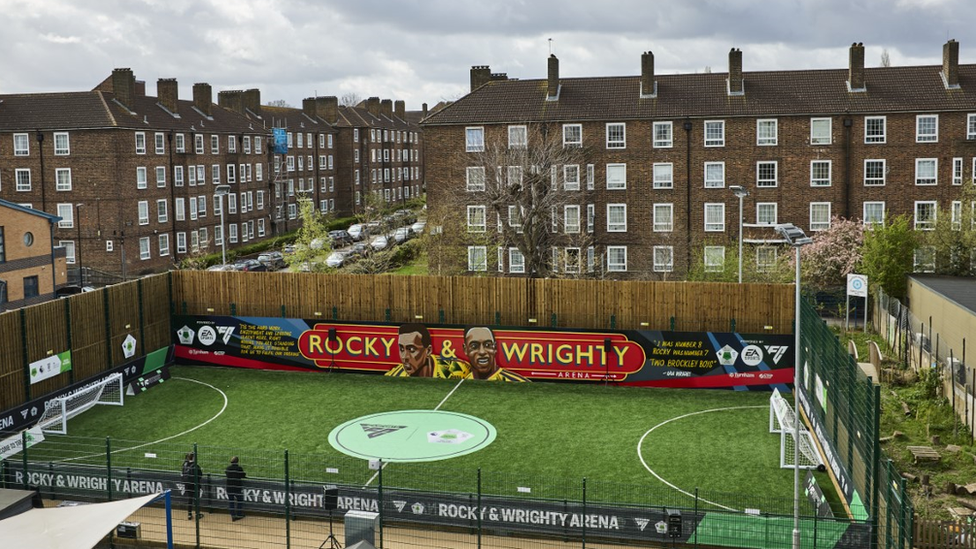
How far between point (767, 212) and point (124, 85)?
143 feet

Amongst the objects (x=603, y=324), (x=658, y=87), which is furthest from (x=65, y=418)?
(x=658, y=87)

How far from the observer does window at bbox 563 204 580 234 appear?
188 ft

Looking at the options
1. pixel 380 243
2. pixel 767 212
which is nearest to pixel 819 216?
pixel 767 212

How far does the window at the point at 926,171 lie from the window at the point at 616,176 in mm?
16412

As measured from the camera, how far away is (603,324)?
3678 centimetres

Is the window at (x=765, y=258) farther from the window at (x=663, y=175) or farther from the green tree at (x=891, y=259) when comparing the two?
the window at (x=663, y=175)

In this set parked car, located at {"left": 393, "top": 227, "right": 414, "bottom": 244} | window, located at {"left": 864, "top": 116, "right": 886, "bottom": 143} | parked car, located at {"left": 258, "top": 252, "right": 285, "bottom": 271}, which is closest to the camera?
window, located at {"left": 864, "top": 116, "right": 886, "bottom": 143}

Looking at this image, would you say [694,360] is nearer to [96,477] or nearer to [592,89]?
[96,477]

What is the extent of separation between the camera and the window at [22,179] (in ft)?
211

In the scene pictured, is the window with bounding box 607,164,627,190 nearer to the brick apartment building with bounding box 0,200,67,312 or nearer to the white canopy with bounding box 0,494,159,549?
the brick apartment building with bounding box 0,200,67,312

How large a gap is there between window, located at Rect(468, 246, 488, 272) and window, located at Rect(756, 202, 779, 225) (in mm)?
16121

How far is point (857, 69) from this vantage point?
55.0 m

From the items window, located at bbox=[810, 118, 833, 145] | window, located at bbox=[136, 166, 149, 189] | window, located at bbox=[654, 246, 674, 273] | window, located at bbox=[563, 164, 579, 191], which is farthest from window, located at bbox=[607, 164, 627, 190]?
window, located at bbox=[136, 166, 149, 189]

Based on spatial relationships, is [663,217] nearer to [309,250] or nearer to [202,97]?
[309,250]
